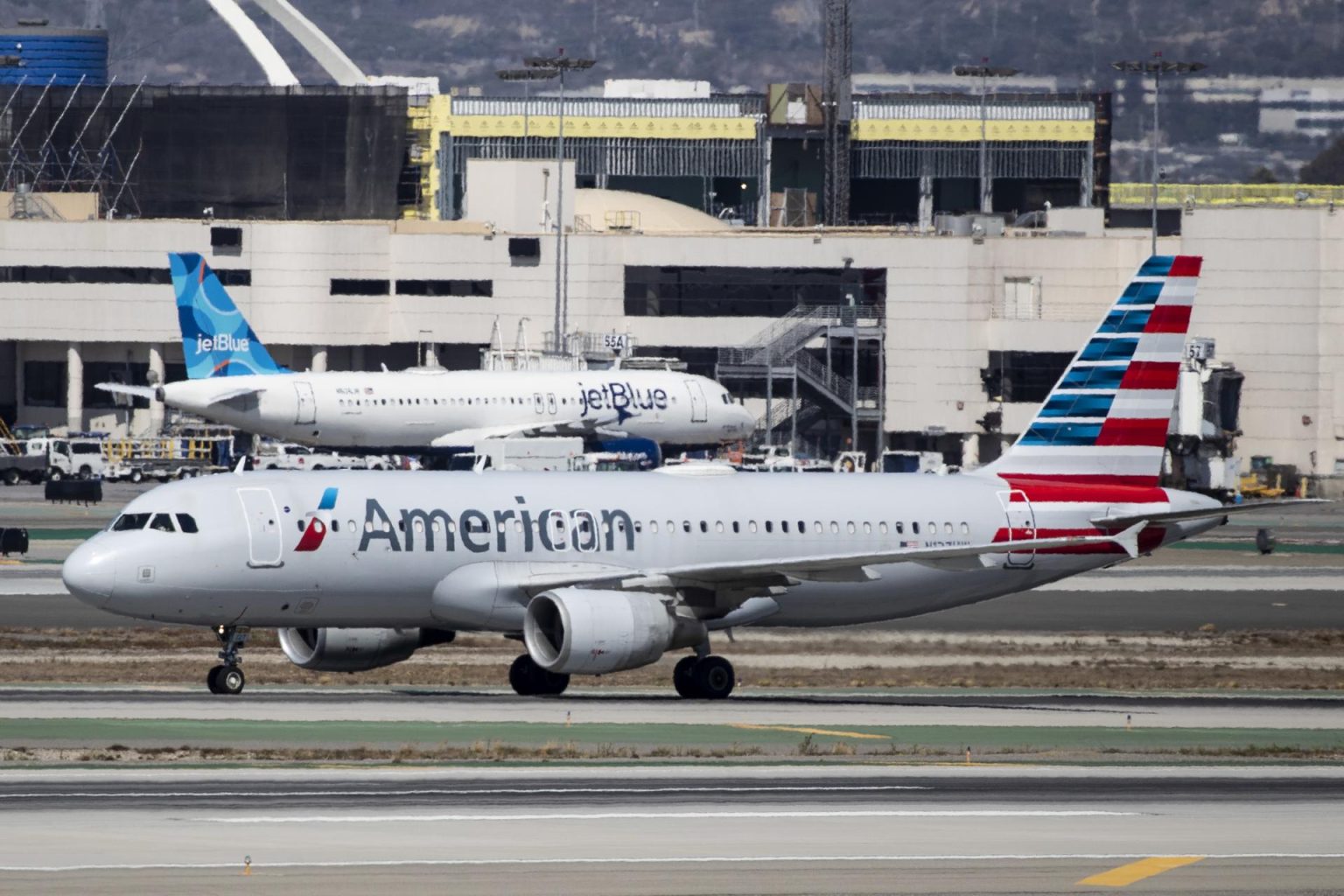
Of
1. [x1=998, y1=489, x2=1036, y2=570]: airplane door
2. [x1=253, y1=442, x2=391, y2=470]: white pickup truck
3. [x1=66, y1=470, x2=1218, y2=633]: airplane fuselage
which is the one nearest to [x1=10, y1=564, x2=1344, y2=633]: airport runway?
[x1=998, y1=489, x2=1036, y2=570]: airplane door

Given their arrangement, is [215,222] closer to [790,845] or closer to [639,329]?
[639,329]

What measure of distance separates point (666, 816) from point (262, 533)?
14866 mm

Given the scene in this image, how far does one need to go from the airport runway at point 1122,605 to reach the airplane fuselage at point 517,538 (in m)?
8.71

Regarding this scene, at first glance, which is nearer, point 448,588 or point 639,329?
point 448,588

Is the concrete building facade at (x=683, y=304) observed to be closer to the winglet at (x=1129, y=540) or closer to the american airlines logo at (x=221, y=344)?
the american airlines logo at (x=221, y=344)

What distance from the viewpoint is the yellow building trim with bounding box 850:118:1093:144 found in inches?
7628

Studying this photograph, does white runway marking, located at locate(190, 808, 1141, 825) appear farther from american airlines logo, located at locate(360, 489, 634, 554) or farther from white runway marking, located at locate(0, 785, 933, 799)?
american airlines logo, located at locate(360, 489, 634, 554)

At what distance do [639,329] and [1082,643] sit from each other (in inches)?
3969

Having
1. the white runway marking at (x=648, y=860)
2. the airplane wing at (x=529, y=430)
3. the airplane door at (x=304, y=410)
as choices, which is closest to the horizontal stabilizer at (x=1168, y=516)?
the white runway marking at (x=648, y=860)

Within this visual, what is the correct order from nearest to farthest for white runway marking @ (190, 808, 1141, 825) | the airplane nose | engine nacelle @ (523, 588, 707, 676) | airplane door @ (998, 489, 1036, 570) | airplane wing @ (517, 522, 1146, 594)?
white runway marking @ (190, 808, 1141, 825), the airplane nose, engine nacelle @ (523, 588, 707, 676), airplane wing @ (517, 522, 1146, 594), airplane door @ (998, 489, 1036, 570)

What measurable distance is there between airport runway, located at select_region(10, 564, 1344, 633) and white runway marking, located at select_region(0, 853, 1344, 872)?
29.9 metres

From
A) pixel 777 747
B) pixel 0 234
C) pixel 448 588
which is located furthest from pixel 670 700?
pixel 0 234

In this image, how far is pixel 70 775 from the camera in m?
29.1

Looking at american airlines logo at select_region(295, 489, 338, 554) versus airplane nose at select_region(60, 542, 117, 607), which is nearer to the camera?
airplane nose at select_region(60, 542, 117, 607)
